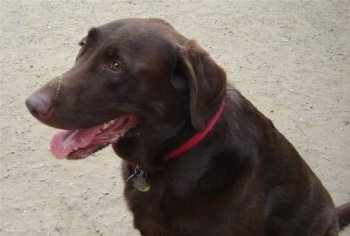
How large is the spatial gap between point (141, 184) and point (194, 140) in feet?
1.20

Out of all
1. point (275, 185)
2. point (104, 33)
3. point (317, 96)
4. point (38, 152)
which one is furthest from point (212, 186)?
point (317, 96)

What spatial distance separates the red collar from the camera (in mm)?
2354

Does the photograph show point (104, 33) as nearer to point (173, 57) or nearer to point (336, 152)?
point (173, 57)

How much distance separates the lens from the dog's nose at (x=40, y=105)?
2.13 metres

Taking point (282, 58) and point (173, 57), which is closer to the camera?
point (173, 57)

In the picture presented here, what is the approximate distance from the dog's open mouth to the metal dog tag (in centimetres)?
31

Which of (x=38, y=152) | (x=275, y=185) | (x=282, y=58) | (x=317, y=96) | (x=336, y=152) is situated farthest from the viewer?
(x=282, y=58)

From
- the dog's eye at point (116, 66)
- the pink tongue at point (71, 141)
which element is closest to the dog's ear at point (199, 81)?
the dog's eye at point (116, 66)

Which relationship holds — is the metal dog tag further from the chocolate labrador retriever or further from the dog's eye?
the dog's eye

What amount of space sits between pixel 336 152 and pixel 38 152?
6.95 ft

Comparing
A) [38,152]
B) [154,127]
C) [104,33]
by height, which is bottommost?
[38,152]

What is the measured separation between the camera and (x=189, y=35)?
5000 millimetres

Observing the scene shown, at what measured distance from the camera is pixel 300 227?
2816 mm

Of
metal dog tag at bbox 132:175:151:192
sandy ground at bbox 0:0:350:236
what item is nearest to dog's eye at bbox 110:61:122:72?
metal dog tag at bbox 132:175:151:192
